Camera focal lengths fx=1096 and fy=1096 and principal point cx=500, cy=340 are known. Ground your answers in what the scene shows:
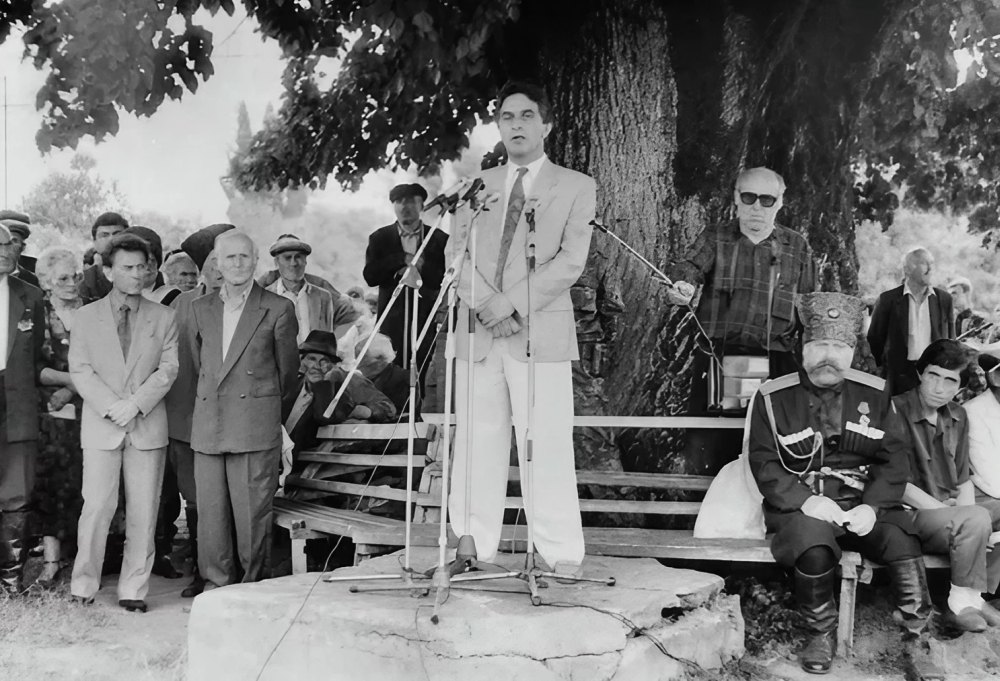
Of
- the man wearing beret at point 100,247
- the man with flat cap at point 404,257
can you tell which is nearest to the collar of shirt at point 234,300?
the man wearing beret at point 100,247

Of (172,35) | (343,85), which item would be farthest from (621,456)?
(343,85)

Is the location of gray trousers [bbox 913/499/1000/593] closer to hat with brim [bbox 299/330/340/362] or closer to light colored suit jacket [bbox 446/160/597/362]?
light colored suit jacket [bbox 446/160/597/362]

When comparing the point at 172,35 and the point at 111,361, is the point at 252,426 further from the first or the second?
the point at 172,35

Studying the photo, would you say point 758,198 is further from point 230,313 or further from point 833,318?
point 230,313

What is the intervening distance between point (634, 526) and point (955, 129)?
6.01 metres

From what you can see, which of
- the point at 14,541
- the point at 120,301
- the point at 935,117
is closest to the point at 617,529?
the point at 120,301

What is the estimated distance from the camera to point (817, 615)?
4.71m

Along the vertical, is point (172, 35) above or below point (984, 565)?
above

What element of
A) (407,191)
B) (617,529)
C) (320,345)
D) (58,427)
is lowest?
(617,529)

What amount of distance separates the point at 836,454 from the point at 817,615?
30.3 inches

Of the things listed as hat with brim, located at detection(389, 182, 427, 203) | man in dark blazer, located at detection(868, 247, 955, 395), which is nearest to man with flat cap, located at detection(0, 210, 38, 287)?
hat with brim, located at detection(389, 182, 427, 203)

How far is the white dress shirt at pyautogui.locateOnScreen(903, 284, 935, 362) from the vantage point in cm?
788

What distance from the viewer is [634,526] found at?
6.02 meters

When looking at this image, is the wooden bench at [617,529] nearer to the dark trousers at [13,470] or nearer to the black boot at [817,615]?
the black boot at [817,615]
